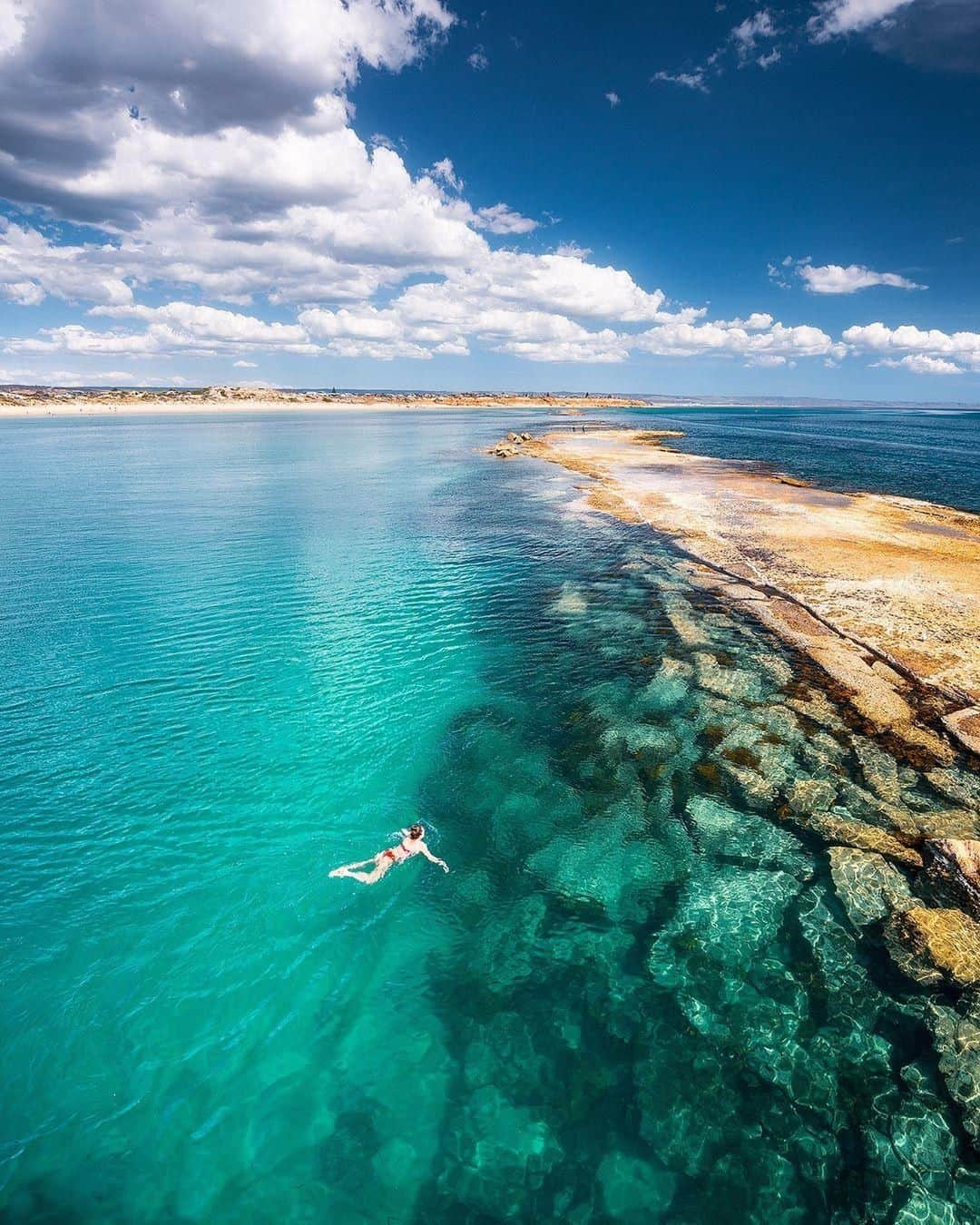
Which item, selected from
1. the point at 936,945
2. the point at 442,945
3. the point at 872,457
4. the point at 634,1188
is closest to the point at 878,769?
the point at 936,945

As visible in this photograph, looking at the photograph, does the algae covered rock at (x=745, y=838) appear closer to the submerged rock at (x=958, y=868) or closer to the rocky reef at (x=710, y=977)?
the rocky reef at (x=710, y=977)

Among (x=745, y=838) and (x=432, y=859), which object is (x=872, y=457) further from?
(x=432, y=859)

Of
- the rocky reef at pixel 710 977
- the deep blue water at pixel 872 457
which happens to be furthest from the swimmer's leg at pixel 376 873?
the deep blue water at pixel 872 457

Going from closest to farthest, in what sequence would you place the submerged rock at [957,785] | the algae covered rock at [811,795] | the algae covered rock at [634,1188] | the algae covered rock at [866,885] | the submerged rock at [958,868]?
the algae covered rock at [634,1188] < the algae covered rock at [866,885] < the submerged rock at [958,868] < the algae covered rock at [811,795] < the submerged rock at [957,785]

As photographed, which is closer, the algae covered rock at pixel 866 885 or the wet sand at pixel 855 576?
the algae covered rock at pixel 866 885

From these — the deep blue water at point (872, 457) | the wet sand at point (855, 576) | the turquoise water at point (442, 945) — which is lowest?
the turquoise water at point (442, 945)

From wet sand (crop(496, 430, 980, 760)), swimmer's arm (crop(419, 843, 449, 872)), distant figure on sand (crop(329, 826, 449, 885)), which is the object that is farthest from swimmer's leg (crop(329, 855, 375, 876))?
wet sand (crop(496, 430, 980, 760))

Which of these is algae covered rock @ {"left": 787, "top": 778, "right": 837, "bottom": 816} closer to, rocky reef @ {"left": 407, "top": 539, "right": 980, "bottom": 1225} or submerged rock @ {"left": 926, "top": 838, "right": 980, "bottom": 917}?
rocky reef @ {"left": 407, "top": 539, "right": 980, "bottom": 1225}
